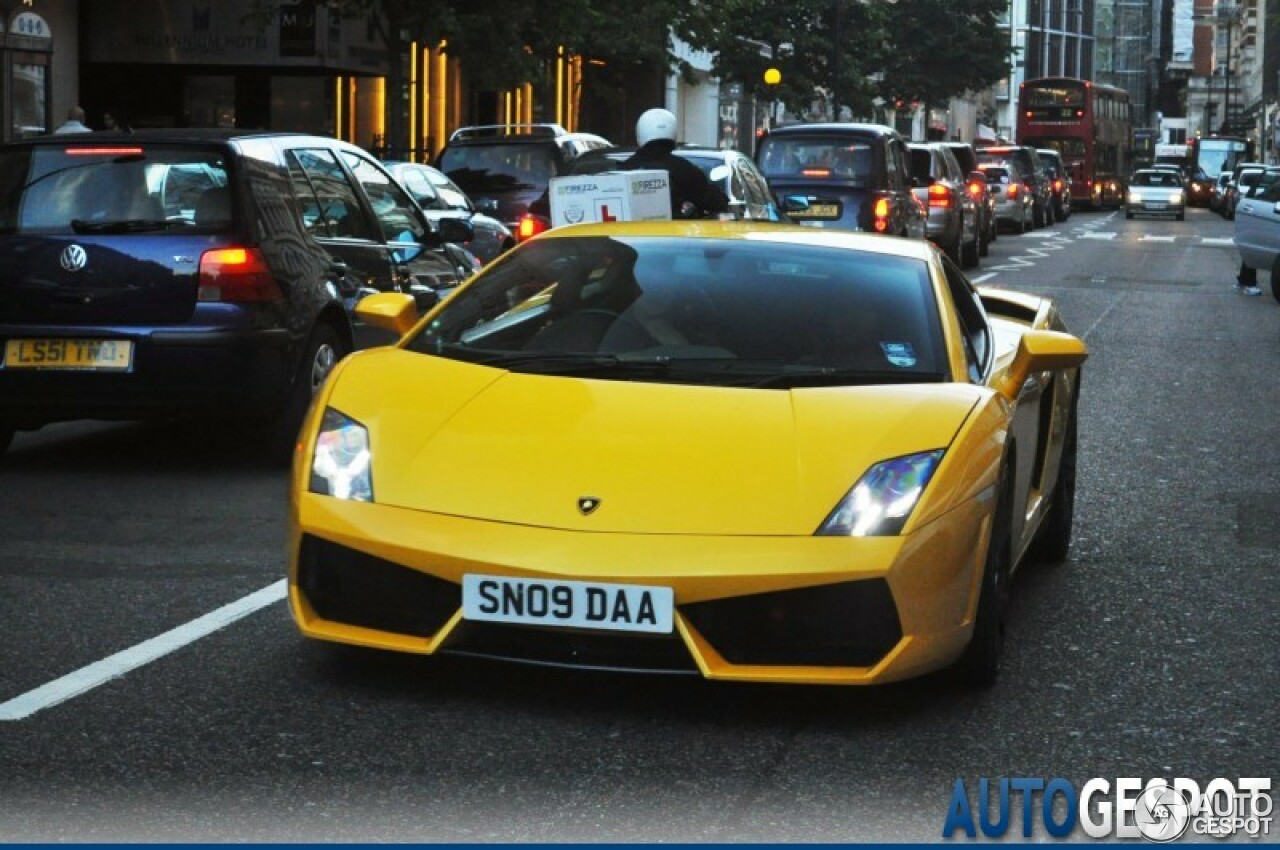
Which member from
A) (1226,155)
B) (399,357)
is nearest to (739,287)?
(399,357)

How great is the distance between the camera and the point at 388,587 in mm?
5523

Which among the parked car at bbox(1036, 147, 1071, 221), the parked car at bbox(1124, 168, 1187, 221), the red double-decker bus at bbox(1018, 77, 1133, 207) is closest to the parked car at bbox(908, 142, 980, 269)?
the parked car at bbox(1036, 147, 1071, 221)

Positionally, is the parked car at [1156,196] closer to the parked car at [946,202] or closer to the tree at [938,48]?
the tree at [938,48]

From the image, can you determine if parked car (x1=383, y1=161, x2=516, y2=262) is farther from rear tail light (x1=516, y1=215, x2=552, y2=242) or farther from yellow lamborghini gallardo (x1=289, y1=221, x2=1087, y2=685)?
yellow lamborghini gallardo (x1=289, y1=221, x2=1087, y2=685)

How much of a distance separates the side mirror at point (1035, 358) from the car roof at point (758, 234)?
454 mm

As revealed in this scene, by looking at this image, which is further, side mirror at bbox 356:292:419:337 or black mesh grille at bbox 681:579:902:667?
side mirror at bbox 356:292:419:337

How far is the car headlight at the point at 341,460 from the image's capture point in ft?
18.6

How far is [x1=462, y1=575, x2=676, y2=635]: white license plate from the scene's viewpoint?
5281 millimetres

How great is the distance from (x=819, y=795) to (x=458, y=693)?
3.78 feet

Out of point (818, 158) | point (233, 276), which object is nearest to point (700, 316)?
point (233, 276)

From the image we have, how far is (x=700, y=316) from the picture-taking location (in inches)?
256

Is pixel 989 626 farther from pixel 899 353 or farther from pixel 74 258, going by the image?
pixel 74 258

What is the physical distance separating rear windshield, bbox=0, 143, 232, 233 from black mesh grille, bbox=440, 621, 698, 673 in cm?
489

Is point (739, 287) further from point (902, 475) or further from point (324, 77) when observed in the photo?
point (324, 77)
